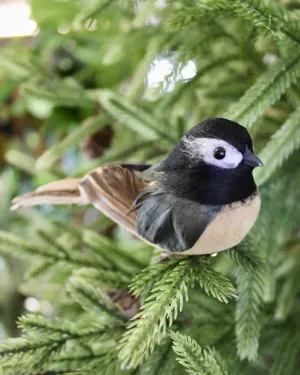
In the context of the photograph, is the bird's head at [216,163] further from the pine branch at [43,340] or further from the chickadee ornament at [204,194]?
the pine branch at [43,340]

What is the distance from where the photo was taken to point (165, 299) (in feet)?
1.23

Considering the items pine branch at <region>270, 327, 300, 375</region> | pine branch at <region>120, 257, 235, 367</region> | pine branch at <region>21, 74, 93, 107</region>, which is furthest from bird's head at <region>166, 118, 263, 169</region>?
pine branch at <region>21, 74, 93, 107</region>

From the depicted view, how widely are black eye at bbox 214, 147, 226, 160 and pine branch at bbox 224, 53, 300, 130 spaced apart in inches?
3.6

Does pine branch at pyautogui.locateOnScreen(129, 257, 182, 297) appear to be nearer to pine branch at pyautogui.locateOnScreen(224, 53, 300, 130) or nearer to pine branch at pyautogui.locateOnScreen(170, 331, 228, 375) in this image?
pine branch at pyautogui.locateOnScreen(170, 331, 228, 375)

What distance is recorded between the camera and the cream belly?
15.9 inches

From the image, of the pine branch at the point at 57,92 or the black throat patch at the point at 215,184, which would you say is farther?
the pine branch at the point at 57,92

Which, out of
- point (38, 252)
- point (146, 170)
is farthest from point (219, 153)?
point (38, 252)

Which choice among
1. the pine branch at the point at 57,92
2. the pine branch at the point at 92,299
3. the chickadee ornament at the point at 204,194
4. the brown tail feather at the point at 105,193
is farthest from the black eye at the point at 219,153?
the pine branch at the point at 57,92

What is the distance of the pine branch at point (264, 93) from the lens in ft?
1.53

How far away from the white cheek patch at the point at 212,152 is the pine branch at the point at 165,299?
116mm

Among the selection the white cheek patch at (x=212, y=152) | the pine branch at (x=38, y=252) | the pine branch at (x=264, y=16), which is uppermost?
the pine branch at (x=264, y=16)

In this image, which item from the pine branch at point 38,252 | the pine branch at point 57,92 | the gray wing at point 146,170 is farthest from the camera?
the pine branch at point 57,92

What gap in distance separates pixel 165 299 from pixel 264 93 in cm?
27

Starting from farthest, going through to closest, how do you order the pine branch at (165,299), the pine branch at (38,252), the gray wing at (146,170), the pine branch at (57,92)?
the pine branch at (57,92)
the pine branch at (38,252)
the gray wing at (146,170)
the pine branch at (165,299)
